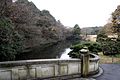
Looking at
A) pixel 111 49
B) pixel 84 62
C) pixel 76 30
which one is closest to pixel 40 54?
pixel 111 49

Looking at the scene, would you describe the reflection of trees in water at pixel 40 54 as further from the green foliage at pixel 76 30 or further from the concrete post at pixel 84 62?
the green foliage at pixel 76 30

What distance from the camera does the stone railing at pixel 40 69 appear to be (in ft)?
24.4

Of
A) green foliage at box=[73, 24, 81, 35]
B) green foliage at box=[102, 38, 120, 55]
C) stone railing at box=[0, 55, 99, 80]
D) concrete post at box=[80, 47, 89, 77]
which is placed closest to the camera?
stone railing at box=[0, 55, 99, 80]

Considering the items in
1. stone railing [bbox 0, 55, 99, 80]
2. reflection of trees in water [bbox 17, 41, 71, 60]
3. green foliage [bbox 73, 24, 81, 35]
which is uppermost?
green foliage [bbox 73, 24, 81, 35]

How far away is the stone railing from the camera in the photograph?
7.44 meters

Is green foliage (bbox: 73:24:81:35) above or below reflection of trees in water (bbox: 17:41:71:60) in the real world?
above

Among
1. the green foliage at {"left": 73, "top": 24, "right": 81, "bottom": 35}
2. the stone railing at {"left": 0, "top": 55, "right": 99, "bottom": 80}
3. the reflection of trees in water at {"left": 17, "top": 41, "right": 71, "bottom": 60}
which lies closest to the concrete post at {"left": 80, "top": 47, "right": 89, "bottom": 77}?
the stone railing at {"left": 0, "top": 55, "right": 99, "bottom": 80}

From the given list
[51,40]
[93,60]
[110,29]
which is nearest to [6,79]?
[93,60]

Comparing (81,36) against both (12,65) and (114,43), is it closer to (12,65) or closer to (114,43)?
(114,43)

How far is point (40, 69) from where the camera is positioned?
8141mm

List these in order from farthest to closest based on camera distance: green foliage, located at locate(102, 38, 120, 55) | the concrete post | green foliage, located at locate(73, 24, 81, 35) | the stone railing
A: 1. green foliage, located at locate(73, 24, 81, 35)
2. green foliage, located at locate(102, 38, 120, 55)
3. the concrete post
4. the stone railing

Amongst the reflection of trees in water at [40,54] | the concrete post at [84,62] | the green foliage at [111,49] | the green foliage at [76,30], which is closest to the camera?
the concrete post at [84,62]

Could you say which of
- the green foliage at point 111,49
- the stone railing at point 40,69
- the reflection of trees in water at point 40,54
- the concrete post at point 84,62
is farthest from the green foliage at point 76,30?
the stone railing at point 40,69

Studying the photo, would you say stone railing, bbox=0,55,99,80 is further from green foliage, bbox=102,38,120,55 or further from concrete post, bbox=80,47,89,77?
green foliage, bbox=102,38,120,55
